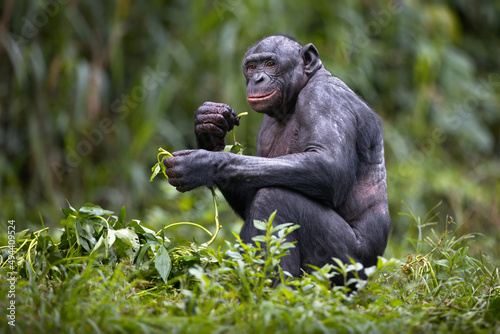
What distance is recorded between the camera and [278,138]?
442 cm

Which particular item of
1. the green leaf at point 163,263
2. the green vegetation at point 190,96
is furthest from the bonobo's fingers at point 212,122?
the green vegetation at point 190,96

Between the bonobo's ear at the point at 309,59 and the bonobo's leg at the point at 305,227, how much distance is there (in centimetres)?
102

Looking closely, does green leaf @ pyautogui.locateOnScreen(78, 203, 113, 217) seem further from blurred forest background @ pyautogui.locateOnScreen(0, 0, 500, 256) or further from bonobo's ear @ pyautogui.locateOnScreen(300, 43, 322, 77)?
blurred forest background @ pyautogui.locateOnScreen(0, 0, 500, 256)

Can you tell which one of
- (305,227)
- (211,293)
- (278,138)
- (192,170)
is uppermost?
(278,138)

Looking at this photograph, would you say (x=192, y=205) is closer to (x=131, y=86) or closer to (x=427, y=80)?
(x=131, y=86)

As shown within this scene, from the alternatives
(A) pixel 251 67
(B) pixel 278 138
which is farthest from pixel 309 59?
(B) pixel 278 138

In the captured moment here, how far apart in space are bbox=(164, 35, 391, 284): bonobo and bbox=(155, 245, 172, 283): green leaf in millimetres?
435

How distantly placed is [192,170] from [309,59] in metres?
1.22

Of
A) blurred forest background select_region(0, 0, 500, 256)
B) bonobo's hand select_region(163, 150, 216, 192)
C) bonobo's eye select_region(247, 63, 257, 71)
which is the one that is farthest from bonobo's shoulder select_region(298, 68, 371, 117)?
blurred forest background select_region(0, 0, 500, 256)

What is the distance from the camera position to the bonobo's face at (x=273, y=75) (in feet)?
14.0

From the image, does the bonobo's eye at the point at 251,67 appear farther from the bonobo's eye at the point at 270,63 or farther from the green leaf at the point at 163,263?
the green leaf at the point at 163,263

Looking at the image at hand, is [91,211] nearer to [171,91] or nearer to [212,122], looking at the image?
[212,122]

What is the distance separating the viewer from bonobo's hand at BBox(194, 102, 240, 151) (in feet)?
14.2

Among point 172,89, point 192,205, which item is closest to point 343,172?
point 192,205
